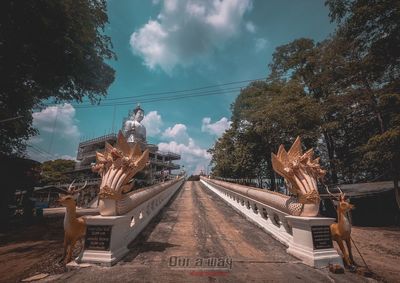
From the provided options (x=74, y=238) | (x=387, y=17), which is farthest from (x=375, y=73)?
(x=74, y=238)

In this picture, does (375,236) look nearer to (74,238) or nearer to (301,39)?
(74,238)

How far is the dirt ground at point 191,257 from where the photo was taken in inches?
160

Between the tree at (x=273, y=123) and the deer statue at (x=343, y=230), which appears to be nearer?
the deer statue at (x=343, y=230)

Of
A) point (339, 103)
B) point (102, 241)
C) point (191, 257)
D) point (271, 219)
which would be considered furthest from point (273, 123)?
point (102, 241)

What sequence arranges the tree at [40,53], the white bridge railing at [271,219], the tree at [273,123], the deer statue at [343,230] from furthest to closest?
the tree at [273,123] → the tree at [40,53] → the white bridge railing at [271,219] → the deer statue at [343,230]

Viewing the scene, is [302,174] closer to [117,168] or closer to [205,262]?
[205,262]

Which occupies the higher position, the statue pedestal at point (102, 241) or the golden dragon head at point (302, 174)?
the golden dragon head at point (302, 174)

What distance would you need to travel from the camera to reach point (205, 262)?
4793mm

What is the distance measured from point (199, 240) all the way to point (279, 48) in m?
28.6

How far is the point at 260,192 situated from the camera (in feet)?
27.0

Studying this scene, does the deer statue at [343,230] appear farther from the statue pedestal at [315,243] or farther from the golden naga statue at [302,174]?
the golden naga statue at [302,174]

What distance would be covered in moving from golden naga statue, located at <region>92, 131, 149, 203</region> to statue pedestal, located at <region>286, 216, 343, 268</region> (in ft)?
13.5

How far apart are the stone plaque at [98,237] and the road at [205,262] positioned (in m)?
0.39

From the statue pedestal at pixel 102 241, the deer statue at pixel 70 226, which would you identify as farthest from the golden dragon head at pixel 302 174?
the deer statue at pixel 70 226
